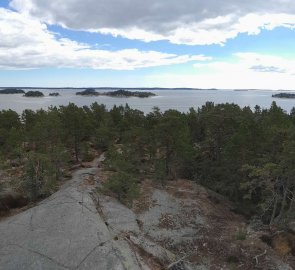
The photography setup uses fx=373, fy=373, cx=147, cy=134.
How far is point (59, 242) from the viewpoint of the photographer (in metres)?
20.0

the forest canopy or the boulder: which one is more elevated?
the forest canopy

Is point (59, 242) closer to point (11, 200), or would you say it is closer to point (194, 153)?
point (11, 200)

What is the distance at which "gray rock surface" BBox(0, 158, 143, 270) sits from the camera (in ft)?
60.6

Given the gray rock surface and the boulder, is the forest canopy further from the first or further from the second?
the gray rock surface

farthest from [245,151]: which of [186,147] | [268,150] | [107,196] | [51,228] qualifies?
[51,228]

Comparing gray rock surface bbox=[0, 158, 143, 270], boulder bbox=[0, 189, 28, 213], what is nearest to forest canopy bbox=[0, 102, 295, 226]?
boulder bbox=[0, 189, 28, 213]

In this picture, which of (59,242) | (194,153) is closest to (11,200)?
(59,242)

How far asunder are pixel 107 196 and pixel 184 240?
801 cm

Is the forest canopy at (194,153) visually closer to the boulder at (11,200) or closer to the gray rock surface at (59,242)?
the boulder at (11,200)

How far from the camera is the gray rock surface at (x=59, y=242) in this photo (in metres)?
18.5

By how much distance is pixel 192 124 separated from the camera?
5556 centimetres

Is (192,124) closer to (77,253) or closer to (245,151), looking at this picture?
(245,151)

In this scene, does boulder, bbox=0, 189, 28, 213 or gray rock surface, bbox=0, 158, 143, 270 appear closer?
gray rock surface, bbox=0, 158, 143, 270

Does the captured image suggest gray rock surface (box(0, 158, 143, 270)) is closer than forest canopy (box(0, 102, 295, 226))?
Yes
